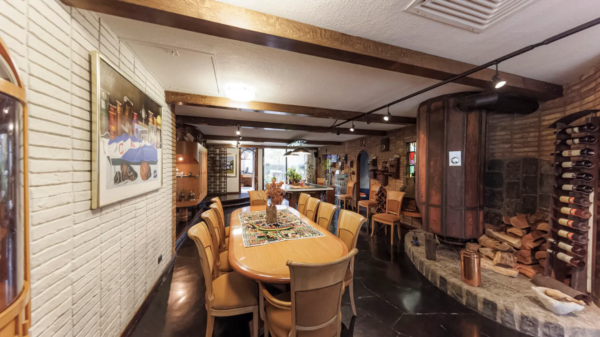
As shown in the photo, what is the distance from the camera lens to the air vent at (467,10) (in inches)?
54.0

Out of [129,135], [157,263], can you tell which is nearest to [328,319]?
[129,135]

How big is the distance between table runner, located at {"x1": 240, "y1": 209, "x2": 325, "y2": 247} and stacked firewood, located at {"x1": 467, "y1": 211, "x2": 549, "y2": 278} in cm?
241

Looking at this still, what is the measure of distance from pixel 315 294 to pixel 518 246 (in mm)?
3065

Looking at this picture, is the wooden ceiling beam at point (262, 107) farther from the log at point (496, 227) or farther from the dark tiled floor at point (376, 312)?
the dark tiled floor at point (376, 312)

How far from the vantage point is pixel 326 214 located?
286cm

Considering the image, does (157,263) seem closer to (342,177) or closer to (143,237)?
(143,237)

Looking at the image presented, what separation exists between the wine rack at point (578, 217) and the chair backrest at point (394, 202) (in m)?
2.11

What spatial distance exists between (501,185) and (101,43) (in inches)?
192

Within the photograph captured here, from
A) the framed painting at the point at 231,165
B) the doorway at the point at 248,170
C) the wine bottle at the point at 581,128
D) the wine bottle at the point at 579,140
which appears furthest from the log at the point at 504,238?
the doorway at the point at 248,170

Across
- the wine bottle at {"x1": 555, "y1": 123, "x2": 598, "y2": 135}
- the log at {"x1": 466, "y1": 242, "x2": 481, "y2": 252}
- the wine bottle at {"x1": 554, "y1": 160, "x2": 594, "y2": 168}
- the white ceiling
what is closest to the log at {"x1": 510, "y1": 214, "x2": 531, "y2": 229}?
the log at {"x1": 466, "y1": 242, "x2": 481, "y2": 252}

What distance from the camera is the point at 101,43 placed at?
5.16 ft

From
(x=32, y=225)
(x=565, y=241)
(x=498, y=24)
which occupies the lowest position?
(x=565, y=241)

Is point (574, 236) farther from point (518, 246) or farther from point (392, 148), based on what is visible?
point (392, 148)

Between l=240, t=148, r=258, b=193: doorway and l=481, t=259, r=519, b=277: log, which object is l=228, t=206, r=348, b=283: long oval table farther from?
l=240, t=148, r=258, b=193: doorway
